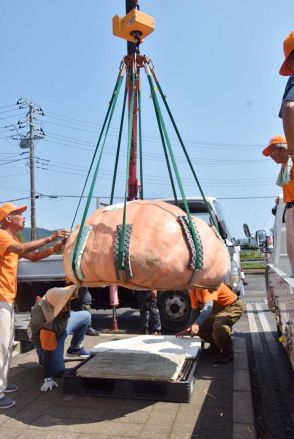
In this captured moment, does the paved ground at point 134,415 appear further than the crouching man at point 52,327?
No

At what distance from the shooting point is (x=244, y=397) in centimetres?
420

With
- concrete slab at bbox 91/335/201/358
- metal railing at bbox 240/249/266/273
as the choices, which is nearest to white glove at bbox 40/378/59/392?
concrete slab at bbox 91/335/201/358

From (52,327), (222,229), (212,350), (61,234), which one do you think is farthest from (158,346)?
(222,229)

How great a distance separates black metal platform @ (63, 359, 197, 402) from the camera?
4.10 meters

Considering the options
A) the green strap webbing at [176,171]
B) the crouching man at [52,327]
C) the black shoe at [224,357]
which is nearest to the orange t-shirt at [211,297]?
the black shoe at [224,357]

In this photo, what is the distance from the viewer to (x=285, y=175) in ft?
10.8

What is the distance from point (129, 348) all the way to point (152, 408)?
126 centimetres

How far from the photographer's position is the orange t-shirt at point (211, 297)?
5.32 meters

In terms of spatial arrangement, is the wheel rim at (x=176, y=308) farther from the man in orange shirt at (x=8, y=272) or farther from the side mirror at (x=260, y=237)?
the man in orange shirt at (x=8, y=272)

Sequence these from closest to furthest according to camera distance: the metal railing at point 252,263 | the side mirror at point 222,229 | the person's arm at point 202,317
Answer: the person's arm at point 202,317, the side mirror at point 222,229, the metal railing at point 252,263

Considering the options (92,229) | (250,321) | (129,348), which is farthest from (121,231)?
(250,321)

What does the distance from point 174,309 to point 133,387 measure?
372 centimetres

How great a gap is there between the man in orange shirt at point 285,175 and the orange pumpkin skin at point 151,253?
0.56 meters

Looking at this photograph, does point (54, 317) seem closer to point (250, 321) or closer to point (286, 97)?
point (286, 97)
